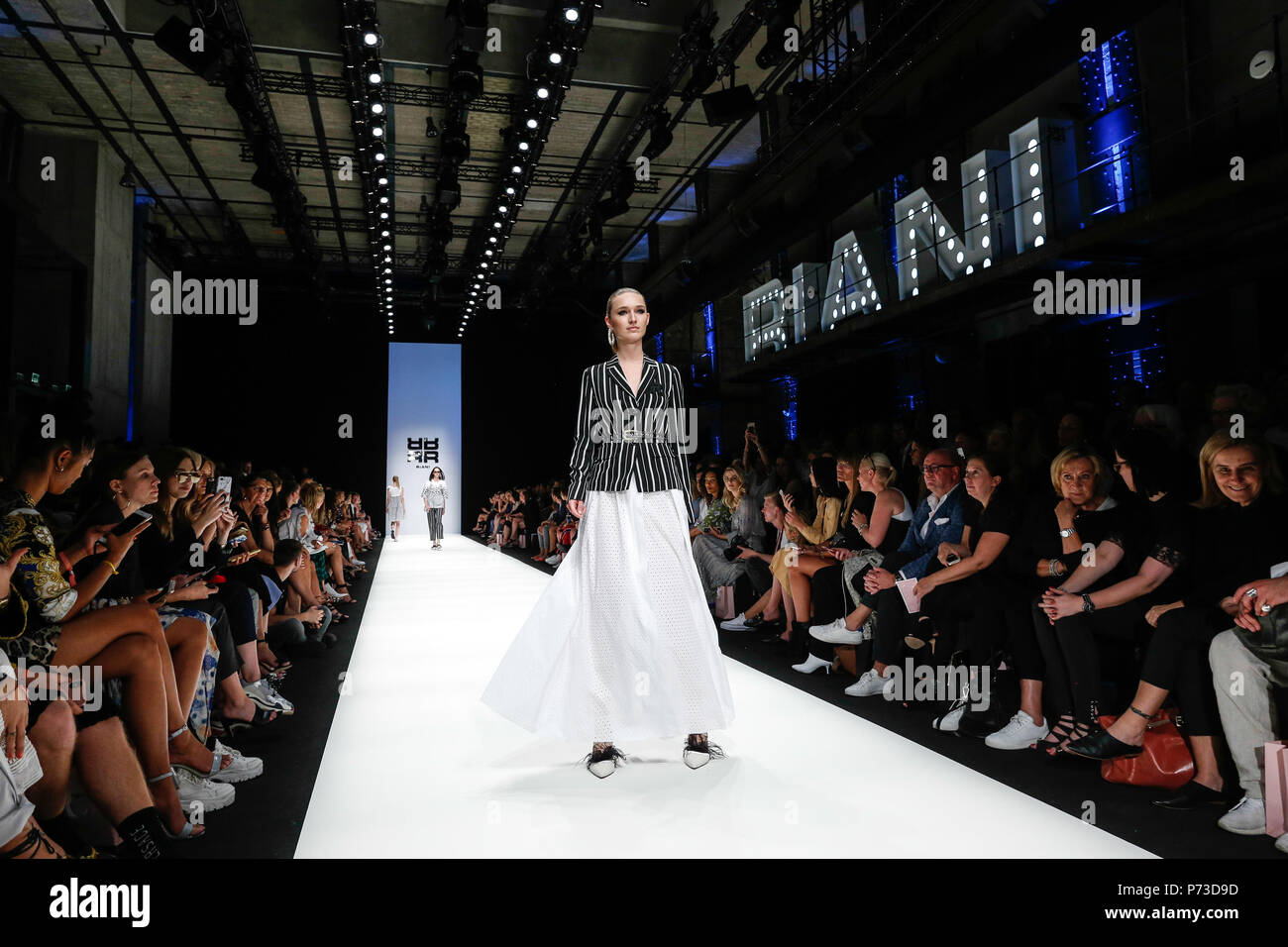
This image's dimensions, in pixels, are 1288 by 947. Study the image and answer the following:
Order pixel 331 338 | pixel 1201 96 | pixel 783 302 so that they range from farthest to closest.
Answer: pixel 331 338 → pixel 783 302 → pixel 1201 96

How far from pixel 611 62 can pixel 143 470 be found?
694 centimetres

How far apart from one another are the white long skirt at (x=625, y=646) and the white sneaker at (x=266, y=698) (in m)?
1.03

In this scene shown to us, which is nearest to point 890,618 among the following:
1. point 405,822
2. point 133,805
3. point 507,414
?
point 405,822

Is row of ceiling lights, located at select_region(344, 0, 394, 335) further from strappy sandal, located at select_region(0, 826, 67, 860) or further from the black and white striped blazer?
strappy sandal, located at select_region(0, 826, 67, 860)

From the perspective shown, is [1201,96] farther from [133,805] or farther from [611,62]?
[133,805]

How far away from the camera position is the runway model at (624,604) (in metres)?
2.21

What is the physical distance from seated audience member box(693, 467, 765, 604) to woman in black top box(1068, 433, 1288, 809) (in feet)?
8.83

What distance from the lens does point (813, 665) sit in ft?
11.5

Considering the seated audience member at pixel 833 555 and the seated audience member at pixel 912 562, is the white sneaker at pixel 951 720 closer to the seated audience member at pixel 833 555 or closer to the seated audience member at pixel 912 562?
the seated audience member at pixel 912 562

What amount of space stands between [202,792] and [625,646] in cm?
110

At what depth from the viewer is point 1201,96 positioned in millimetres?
5094

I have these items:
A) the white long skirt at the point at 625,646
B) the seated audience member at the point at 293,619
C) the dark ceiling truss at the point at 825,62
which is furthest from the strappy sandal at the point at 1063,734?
the dark ceiling truss at the point at 825,62

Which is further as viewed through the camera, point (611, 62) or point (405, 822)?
point (611, 62)

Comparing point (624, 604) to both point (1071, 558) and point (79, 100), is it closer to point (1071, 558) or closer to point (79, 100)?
A: point (1071, 558)
